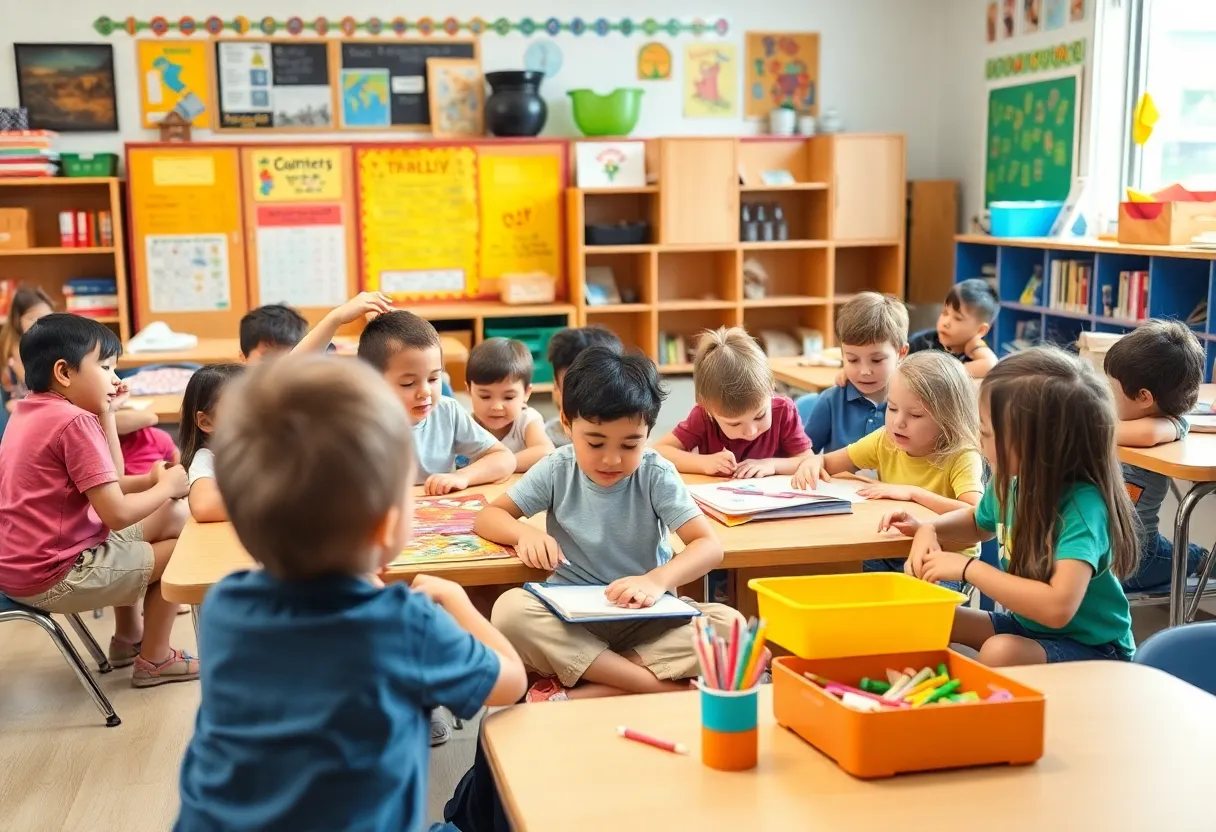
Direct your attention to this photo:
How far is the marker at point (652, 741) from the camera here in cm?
132

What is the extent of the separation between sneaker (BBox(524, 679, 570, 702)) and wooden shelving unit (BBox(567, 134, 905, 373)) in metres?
4.58

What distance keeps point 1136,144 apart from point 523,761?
5.34 meters

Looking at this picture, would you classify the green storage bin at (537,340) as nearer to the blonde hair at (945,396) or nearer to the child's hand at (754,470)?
the child's hand at (754,470)

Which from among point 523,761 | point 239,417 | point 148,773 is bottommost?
point 148,773

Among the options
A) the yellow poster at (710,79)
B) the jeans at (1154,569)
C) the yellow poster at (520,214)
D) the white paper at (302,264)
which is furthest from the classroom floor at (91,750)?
the yellow poster at (710,79)

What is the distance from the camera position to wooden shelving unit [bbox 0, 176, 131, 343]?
6.20 meters

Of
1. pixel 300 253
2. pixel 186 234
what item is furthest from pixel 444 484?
pixel 186 234

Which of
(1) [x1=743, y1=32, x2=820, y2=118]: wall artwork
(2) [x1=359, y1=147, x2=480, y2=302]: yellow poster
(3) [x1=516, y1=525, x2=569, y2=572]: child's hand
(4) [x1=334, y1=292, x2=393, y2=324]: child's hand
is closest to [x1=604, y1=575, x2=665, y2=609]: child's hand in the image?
(3) [x1=516, y1=525, x2=569, y2=572]: child's hand

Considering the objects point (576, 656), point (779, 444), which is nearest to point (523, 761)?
point (576, 656)

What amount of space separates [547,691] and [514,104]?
4866 millimetres

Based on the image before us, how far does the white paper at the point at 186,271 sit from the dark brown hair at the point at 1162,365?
467 centimetres

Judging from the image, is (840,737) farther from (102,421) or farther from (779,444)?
(102,421)

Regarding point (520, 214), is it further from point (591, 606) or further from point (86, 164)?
point (591, 606)

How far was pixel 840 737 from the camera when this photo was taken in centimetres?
127
